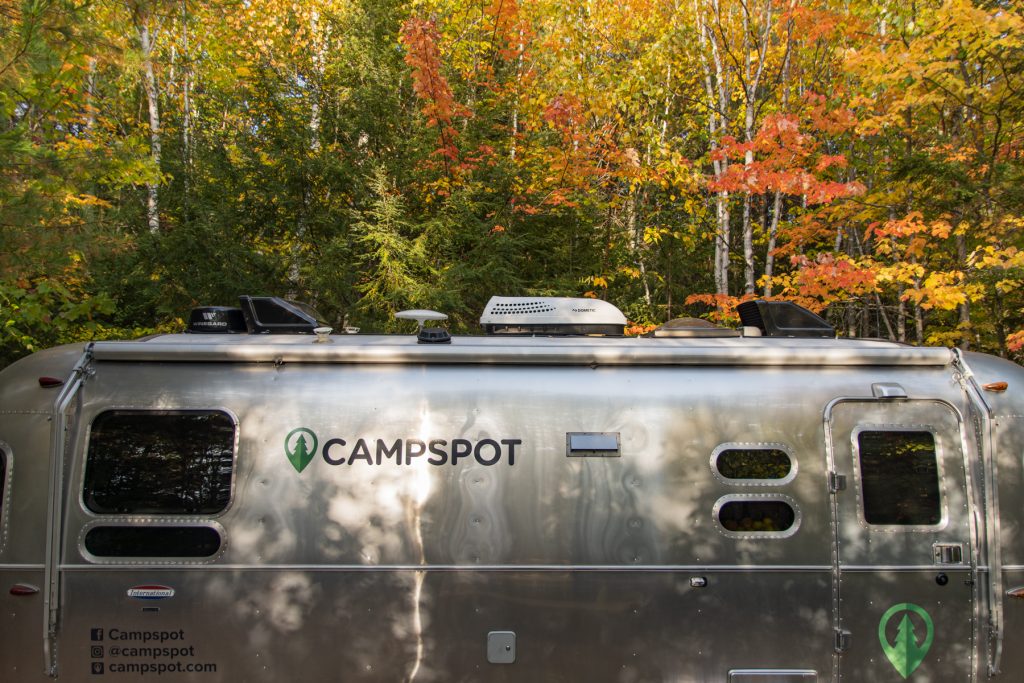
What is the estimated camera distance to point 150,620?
3729 millimetres

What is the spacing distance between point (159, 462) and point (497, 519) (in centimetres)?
195

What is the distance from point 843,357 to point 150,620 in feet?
14.0

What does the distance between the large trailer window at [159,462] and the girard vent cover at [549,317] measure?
1.91 metres

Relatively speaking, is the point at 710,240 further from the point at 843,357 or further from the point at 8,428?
the point at 8,428

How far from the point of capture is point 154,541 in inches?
150

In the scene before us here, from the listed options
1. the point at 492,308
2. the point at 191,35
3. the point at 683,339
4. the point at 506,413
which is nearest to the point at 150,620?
the point at 506,413

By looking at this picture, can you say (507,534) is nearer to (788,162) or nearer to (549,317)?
(549,317)

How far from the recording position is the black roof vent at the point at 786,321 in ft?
16.2

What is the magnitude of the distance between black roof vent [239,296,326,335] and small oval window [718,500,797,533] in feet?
9.87

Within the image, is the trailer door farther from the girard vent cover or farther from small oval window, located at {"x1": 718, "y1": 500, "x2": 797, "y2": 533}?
the girard vent cover

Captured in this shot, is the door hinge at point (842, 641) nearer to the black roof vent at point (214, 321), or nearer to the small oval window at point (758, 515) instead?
the small oval window at point (758, 515)

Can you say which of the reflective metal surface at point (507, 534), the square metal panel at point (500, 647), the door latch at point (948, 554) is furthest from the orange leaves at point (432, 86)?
the door latch at point (948, 554)

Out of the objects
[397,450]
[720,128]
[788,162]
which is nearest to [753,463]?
[397,450]

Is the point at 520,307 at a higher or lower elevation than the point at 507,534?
higher
